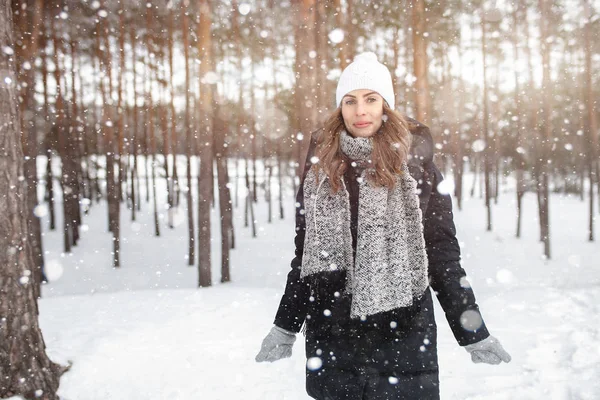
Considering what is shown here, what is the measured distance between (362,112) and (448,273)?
823 millimetres

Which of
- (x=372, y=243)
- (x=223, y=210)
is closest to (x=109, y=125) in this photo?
(x=223, y=210)

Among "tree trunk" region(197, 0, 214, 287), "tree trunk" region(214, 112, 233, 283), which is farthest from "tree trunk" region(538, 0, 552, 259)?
"tree trunk" region(197, 0, 214, 287)

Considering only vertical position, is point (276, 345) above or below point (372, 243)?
Answer: below

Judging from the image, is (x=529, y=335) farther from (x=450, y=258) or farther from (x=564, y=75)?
(x=564, y=75)

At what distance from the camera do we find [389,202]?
6.64 feet

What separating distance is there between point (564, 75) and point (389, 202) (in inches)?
725

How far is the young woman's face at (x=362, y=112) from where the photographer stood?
6.99 ft

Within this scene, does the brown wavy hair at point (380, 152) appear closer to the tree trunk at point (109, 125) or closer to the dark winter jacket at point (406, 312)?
the dark winter jacket at point (406, 312)

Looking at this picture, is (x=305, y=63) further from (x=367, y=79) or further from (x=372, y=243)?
(x=372, y=243)

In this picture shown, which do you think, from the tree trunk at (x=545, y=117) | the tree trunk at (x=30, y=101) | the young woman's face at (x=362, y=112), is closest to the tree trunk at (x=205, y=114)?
the tree trunk at (x=30, y=101)

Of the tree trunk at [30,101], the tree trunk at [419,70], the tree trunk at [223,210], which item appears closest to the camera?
the tree trunk at [419,70]

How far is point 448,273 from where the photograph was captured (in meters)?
1.98

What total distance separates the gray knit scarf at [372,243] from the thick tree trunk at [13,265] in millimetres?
2483

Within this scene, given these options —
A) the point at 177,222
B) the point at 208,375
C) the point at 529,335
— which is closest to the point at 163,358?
the point at 208,375
